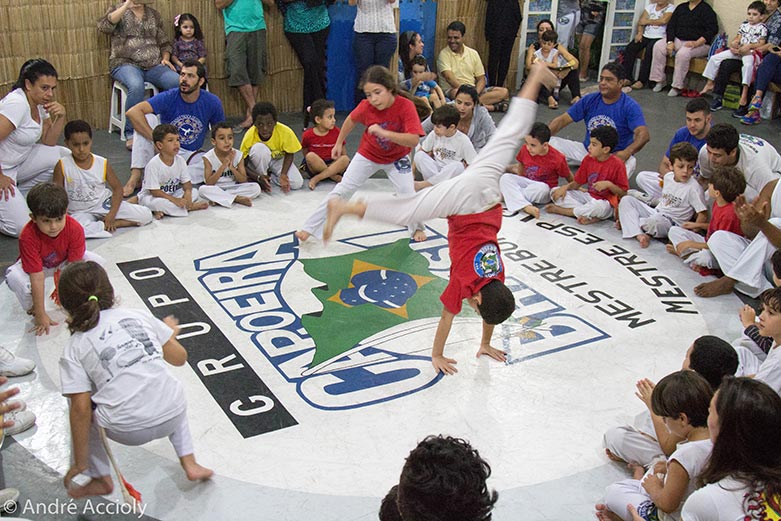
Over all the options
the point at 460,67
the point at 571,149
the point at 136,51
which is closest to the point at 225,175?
the point at 136,51

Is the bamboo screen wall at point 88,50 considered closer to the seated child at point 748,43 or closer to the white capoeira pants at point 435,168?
the white capoeira pants at point 435,168

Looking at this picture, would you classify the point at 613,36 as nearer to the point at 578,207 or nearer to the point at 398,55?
the point at 398,55

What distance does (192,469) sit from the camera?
11.5ft

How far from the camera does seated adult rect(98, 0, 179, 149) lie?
25.6 feet

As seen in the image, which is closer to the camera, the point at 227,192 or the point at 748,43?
the point at 227,192

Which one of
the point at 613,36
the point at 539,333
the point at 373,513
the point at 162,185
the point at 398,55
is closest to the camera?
the point at 373,513

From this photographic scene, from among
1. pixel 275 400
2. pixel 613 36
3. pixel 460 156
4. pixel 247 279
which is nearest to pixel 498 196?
pixel 275 400

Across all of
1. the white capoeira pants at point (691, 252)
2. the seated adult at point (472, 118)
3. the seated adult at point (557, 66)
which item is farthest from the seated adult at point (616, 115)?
the seated adult at point (557, 66)

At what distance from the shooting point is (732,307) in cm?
516

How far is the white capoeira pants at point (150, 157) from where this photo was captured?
6.60 meters

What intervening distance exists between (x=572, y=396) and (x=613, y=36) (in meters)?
7.27

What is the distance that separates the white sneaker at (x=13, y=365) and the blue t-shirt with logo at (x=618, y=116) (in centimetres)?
465

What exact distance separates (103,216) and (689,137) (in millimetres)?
4285

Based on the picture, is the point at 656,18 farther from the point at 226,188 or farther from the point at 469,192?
the point at 469,192
